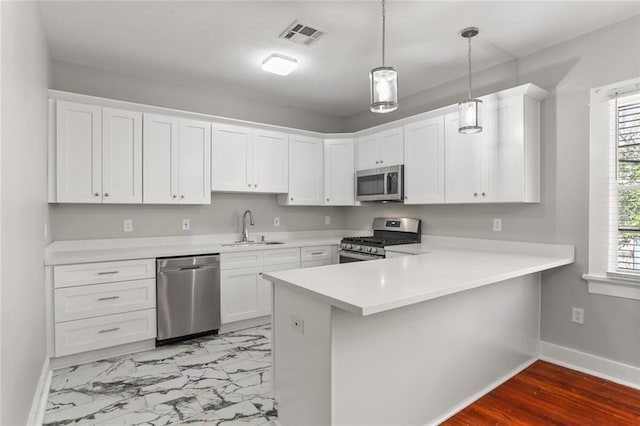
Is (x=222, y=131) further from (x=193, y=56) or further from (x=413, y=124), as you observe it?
(x=413, y=124)

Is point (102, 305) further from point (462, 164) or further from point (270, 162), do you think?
point (462, 164)

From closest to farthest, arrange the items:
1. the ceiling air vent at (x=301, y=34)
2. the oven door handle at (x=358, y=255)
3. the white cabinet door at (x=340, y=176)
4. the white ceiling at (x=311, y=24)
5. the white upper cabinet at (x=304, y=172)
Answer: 1. the white ceiling at (x=311, y=24)
2. the ceiling air vent at (x=301, y=34)
3. the oven door handle at (x=358, y=255)
4. the white upper cabinet at (x=304, y=172)
5. the white cabinet door at (x=340, y=176)

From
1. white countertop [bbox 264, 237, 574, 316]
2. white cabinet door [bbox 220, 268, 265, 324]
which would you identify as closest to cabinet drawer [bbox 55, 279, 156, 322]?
white cabinet door [bbox 220, 268, 265, 324]

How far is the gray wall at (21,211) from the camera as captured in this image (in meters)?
1.46

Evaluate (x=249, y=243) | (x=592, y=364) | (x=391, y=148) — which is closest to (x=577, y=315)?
(x=592, y=364)

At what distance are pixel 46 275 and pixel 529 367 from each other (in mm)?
3841

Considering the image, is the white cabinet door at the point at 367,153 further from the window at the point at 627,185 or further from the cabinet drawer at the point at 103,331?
the cabinet drawer at the point at 103,331

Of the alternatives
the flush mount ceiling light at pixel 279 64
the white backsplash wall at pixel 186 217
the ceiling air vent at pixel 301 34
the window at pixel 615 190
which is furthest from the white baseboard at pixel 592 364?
the flush mount ceiling light at pixel 279 64

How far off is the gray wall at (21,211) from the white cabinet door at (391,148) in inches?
125

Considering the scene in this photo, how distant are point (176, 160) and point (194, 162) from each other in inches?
6.9

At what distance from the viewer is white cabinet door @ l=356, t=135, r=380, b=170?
4.23 meters

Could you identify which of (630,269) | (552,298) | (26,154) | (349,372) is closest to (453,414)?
(349,372)

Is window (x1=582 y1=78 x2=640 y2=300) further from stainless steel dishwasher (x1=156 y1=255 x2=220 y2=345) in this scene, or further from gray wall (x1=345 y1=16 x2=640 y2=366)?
stainless steel dishwasher (x1=156 y1=255 x2=220 y2=345)

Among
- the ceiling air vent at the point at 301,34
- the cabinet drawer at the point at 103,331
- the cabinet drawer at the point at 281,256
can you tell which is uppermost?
the ceiling air vent at the point at 301,34
